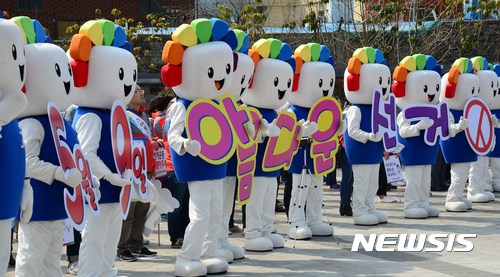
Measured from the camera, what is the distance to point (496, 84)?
1359cm

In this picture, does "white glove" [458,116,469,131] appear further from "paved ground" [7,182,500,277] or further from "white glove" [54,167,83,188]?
"white glove" [54,167,83,188]

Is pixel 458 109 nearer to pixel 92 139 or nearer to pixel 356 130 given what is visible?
pixel 356 130

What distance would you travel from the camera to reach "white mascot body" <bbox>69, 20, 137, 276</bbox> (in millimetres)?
7238

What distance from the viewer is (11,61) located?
5.85m

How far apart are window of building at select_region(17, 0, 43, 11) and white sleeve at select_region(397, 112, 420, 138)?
71.2 ft

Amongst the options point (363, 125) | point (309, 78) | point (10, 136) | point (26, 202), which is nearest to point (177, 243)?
point (309, 78)

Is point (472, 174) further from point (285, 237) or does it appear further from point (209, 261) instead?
point (209, 261)

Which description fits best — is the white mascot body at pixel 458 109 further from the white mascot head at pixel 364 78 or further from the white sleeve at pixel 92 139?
the white sleeve at pixel 92 139

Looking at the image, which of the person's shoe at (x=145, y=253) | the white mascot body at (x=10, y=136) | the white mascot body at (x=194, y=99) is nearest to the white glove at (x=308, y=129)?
the white mascot body at (x=194, y=99)

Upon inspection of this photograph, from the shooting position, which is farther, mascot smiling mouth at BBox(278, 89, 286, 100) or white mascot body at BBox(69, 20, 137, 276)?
mascot smiling mouth at BBox(278, 89, 286, 100)

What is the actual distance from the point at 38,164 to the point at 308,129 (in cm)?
425

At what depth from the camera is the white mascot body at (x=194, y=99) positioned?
8.18 m

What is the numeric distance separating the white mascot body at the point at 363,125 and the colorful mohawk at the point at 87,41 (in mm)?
4178

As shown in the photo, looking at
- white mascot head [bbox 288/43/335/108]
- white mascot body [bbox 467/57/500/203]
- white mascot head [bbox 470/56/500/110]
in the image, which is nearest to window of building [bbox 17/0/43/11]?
white mascot body [bbox 467/57/500/203]
